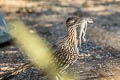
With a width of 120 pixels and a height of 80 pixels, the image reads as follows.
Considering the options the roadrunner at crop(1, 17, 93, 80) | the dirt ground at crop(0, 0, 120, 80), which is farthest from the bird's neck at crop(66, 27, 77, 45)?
the dirt ground at crop(0, 0, 120, 80)

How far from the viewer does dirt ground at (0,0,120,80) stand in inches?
324

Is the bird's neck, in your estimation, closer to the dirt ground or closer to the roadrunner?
the roadrunner

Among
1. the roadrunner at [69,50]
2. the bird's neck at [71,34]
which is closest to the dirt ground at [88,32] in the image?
the roadrunner at [69,50]

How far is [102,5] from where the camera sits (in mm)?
17578

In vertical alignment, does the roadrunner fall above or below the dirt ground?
above

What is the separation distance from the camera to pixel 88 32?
1232cm

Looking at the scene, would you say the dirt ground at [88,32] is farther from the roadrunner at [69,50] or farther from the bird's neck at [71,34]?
the bird's neck at [71,34]

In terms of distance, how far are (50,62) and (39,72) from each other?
1233mm

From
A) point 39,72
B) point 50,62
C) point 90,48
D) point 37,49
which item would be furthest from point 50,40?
point 50,62

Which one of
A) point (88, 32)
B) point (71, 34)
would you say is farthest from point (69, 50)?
point (88, 32)

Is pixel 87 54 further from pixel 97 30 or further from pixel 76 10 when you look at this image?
pixel 76 10

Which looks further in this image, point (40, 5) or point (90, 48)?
point (40, 5)

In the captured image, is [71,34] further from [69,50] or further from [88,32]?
[88,32]

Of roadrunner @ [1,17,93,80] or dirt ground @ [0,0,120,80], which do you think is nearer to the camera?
roadrunner @ [1,17,93,80]
